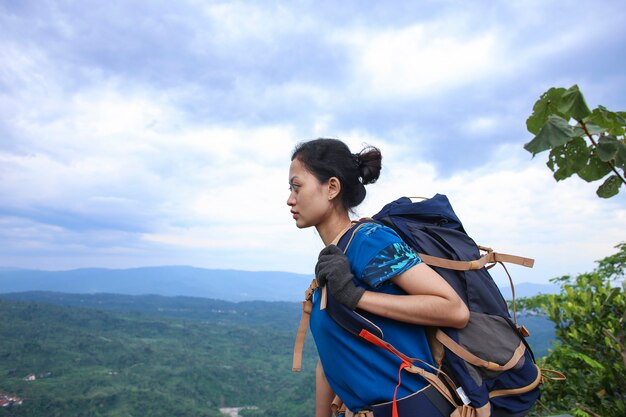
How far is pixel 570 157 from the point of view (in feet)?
5.16

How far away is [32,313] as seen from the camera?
101 m

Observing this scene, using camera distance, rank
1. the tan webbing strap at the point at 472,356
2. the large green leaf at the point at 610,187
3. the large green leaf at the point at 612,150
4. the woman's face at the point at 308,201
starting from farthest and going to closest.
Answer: the woman's face at the point at 308,201 → the large green leaf at the point at 610,187 → the tan webbing strap at the point at 472,356 → the large green leaf at the point at 612,150

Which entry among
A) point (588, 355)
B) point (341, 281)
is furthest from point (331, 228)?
point (588, 355)

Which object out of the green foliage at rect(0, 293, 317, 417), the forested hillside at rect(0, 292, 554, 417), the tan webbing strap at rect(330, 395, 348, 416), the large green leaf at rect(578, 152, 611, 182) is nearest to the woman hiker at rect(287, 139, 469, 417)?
the tan webbing strap at rect(330, 395, 348, 416)

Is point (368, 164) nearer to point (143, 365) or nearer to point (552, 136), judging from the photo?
point (552, 136)

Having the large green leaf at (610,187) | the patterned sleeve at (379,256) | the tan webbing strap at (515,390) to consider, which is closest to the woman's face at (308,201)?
the patterned sleeve at (379,256)

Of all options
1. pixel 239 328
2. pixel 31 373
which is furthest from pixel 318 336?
pixel 239 328

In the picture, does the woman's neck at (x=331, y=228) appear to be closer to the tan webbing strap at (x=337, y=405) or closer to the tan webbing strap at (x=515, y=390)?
the tan webbing strap at (x=337, y=405)

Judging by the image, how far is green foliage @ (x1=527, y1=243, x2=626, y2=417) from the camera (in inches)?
150

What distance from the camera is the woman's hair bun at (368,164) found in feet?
6.63

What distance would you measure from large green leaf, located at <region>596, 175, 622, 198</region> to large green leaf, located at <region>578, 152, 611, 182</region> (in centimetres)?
14

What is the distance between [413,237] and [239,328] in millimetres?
117930

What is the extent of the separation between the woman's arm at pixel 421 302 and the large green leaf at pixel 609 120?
71 cm

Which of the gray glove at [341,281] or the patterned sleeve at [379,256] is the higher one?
the patterned sleeve at [379,256]
